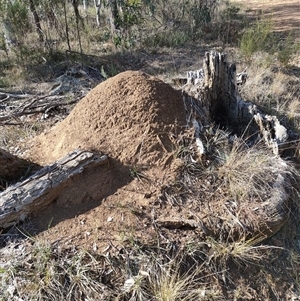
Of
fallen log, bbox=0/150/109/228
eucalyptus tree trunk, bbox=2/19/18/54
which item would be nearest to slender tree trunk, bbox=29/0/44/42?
eucalyptus tree trunk, bbox=2/19/18/54

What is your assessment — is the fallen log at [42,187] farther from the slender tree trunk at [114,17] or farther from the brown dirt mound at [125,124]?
the slender tree trunk at [114,17]

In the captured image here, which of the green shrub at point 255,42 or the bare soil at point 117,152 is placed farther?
the green shrub at point 255,42

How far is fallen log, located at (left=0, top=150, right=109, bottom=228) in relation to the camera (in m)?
2.16

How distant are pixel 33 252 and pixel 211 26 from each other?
684 cm

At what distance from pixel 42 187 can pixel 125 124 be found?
32.5 inches

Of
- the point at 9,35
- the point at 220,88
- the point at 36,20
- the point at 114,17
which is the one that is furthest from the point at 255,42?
the point at 9,35

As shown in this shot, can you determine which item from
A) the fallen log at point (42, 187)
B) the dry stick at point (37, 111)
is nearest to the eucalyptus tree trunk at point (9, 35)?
the dry stick at point (37, 111)

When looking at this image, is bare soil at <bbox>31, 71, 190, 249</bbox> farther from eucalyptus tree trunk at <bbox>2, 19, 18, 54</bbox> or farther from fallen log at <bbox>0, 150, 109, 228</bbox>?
eucalyptus tree trunk at <bbox>2, 19, 18, 54</bbox>

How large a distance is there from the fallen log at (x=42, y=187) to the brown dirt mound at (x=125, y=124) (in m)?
0.17

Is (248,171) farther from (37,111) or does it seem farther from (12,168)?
(37,111)

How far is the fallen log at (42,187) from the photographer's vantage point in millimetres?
2162

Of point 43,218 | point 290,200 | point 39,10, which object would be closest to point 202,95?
point 290,200

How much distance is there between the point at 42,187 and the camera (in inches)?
88.0

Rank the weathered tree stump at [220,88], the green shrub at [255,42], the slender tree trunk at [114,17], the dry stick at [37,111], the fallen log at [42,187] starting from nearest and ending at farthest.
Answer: the fallen log at [42,187] < the weathered tree stump at [220,88] < the dry stick at [37,111] < the green shrub at [255,42] < the slender tree trunk at [114,17]
